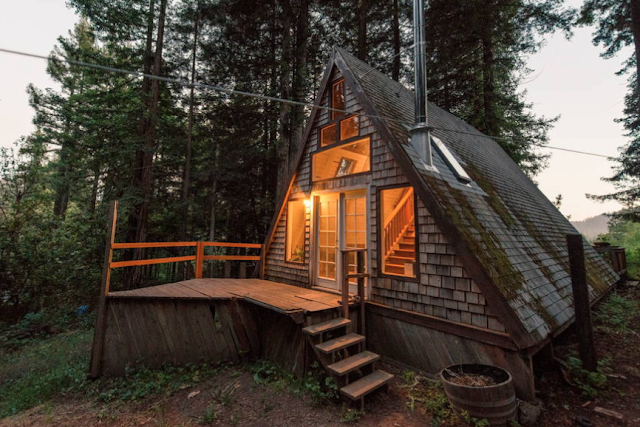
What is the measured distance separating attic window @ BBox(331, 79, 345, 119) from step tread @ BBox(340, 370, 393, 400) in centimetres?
468

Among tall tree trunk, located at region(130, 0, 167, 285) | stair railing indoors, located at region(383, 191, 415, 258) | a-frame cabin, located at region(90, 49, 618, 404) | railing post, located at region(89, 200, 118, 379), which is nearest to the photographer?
a-frame cabin, located at region(90, 49, 618, 404)

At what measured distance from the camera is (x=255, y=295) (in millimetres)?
4758

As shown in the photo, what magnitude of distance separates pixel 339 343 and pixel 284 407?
981 millimetres

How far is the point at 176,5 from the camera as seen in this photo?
41.0ft

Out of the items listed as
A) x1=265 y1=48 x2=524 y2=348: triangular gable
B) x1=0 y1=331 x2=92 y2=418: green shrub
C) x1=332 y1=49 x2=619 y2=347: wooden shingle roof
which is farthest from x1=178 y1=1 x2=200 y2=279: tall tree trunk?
x1=332 y1=49 x2=619 y2=347: wooden shingle roof

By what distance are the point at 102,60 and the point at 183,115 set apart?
11.9ft

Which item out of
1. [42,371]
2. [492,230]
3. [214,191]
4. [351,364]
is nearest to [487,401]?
[351,364]

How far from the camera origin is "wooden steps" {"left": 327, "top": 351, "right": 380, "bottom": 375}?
10.5 feet

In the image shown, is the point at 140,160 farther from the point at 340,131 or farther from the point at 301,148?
the point at 340,131

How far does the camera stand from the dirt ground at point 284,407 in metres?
2.96

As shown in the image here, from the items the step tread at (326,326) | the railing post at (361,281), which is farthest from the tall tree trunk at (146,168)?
the railing post at (361,281)

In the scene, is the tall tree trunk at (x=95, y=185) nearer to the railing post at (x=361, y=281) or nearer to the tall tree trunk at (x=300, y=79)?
the tall tree trunk at (x=300, y=79)

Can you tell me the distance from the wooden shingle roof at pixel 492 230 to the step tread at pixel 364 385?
1.60m

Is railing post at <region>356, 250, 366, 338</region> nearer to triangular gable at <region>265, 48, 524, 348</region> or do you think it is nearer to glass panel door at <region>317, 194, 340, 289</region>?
glass panel door at <region>317, 194, 340, 289</region>
